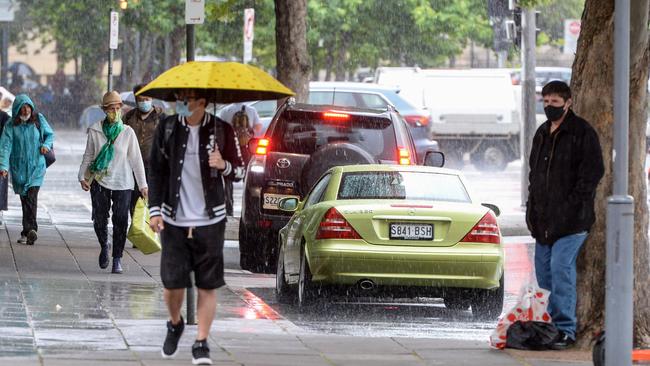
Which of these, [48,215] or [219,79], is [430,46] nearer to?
[48,215]

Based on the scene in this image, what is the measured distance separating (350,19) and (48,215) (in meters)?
→ 33.5

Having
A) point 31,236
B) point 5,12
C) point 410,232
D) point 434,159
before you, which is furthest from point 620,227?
point 5,12

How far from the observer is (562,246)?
10.5 meters

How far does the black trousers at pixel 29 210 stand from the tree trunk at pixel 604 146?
878 cm

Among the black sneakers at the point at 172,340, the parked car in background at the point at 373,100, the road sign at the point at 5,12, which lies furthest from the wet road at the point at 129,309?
the road sign at the point at 5,12

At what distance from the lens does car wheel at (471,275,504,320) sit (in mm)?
13539

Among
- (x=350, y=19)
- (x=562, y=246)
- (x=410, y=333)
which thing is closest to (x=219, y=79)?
(x=562, y=246)

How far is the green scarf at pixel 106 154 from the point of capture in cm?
1564

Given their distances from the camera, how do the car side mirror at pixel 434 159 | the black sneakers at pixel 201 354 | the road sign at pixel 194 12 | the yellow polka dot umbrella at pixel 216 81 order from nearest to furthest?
the black sneakers at pixel 201 354, the yellow polka dot umbrella at pixel 216 81, the road sign at pixel 194 12, the car side mirror at pixel 434 159

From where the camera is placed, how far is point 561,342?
10742mm

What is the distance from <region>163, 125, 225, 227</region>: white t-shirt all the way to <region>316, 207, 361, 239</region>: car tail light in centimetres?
343

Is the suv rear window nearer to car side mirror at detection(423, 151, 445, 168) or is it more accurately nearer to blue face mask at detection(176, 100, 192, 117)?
car side mirror at detection(423, 151, 445, 168)

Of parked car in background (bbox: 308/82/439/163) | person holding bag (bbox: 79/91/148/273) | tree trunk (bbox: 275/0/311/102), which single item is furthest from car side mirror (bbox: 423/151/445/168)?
parked car in background (bbox: 308/82/439/163)

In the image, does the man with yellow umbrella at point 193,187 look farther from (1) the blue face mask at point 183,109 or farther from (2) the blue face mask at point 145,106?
(2) the blue face mask at point 145,106
